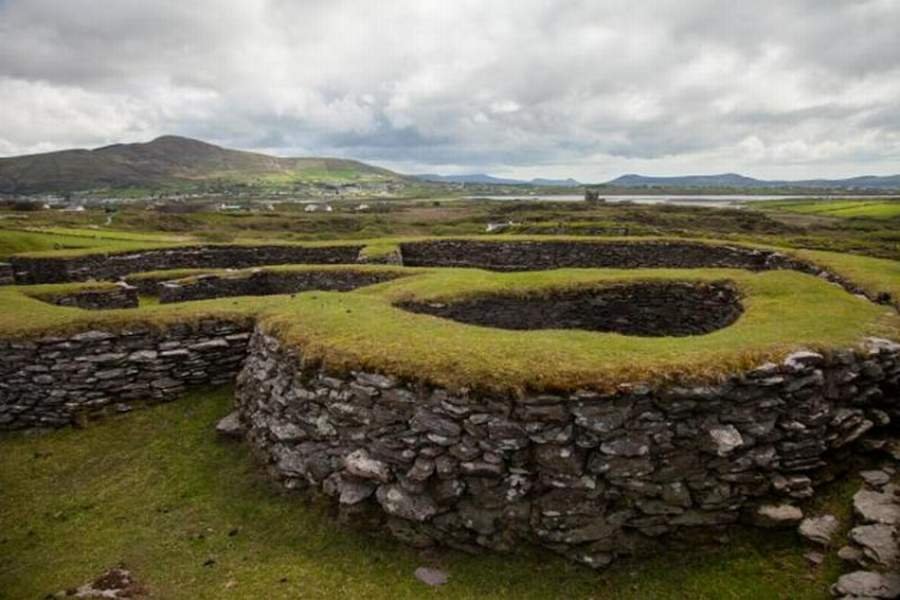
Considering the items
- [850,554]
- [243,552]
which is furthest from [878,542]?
[243,552]

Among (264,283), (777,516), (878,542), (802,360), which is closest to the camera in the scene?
(878,542)

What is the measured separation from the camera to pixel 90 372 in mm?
14953

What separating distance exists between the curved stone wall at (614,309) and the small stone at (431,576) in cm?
965

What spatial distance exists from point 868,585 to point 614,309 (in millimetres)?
12107

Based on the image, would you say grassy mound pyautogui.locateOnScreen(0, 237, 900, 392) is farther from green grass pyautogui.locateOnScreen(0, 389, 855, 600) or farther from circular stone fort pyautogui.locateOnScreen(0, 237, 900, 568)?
green grass pyautogui.locateOnScreen(0, 389, 855, 600)

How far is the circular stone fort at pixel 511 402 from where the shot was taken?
9.61 m

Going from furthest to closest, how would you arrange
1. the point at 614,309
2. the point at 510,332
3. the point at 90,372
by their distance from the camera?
the point at 614,309 < the point at 90,372 < the point at 510,332

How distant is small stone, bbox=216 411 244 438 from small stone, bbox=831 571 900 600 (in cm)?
1215

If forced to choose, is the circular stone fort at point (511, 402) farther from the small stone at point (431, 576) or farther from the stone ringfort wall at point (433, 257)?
the stone ringfort wall at point (433, 257)

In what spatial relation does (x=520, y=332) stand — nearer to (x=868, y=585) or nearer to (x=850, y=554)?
(x=850, y=554)

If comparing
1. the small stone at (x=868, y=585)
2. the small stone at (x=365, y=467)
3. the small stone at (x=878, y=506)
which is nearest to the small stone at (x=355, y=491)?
the small stone at (x=365, y=467)

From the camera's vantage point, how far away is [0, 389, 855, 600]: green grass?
30.5ft

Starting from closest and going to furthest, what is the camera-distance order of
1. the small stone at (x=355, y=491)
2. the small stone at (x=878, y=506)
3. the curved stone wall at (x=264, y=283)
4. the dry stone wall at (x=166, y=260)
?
the small stone at (x=878, y=506) → the small stone at (x=355, y=491) → the curved stone wall at (x=264, y=283) → the dry stone wall at (x=166, y=260)

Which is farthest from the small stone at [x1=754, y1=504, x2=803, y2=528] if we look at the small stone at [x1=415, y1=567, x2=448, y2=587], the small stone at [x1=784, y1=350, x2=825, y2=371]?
the small stone at [x1=415, y1=567, x2=448, y2=587]
